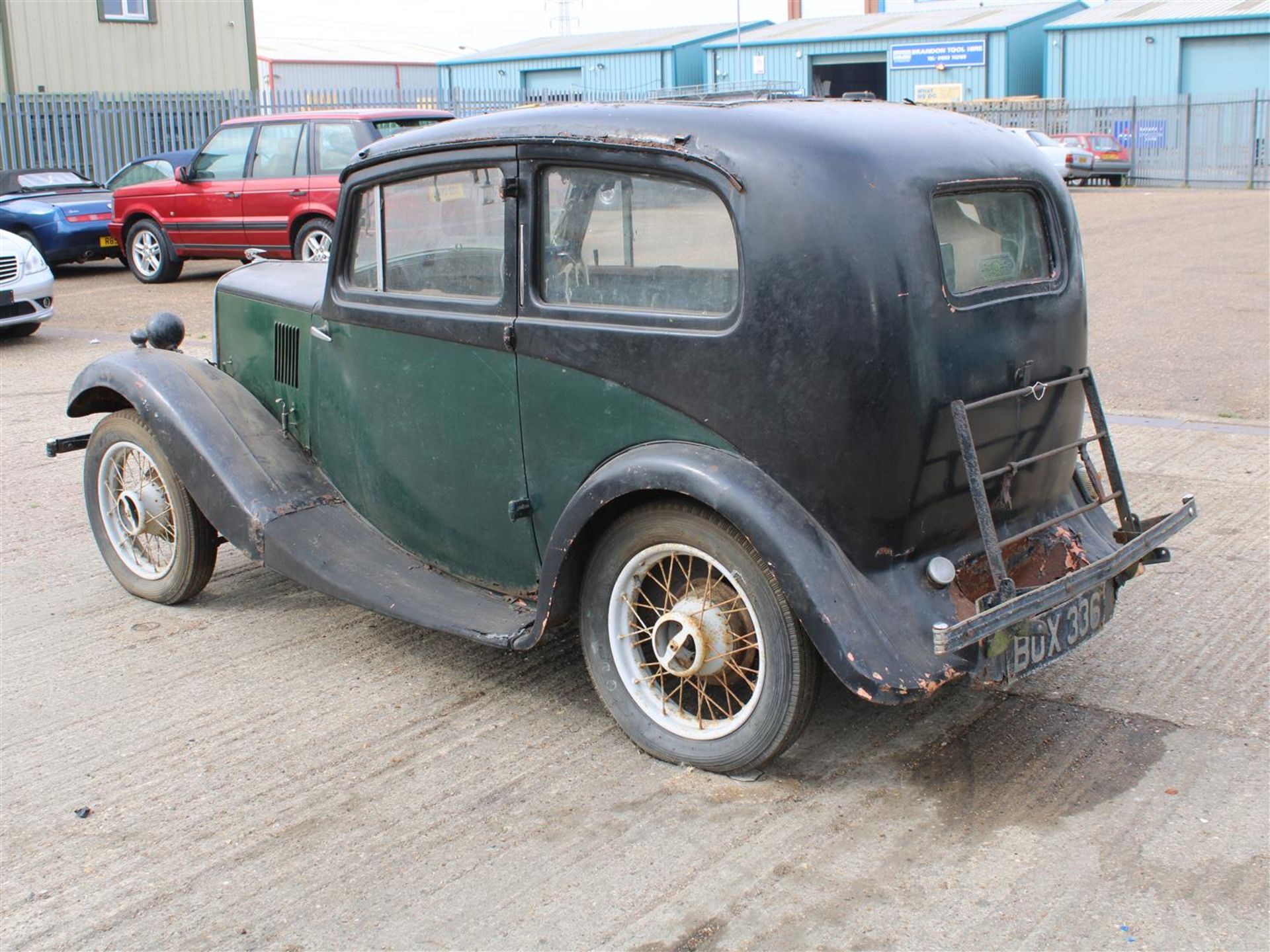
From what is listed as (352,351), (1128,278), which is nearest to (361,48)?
(1128,278)

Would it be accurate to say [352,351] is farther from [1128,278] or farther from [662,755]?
[1128,278]

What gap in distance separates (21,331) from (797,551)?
1057 cm

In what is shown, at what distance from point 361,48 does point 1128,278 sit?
55.3m

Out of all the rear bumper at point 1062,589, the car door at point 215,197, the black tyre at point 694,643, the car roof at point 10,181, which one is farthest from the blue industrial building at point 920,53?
the black tyre at point 694,643

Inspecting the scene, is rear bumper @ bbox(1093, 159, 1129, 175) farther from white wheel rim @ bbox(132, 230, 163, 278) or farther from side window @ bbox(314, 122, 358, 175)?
white wheel rim @ bbox(132, 230, 163, 278)

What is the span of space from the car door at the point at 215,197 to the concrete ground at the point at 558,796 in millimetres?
9359

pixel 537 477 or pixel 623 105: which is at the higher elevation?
pixel 623 105

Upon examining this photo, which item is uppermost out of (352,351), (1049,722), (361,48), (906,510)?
(361,48)

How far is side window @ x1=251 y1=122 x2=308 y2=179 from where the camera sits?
1358cm

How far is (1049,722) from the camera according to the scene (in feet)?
12.8

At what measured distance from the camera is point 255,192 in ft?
45.0

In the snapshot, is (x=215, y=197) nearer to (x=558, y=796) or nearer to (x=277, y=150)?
(x=277, y=150)

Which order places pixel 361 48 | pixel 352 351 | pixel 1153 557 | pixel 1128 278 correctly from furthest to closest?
1. pixel 361 48
2. pixel 1128 278
3. pixel 352 351
4. pixel 1153 557

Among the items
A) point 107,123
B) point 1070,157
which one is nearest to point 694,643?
point 107,123
